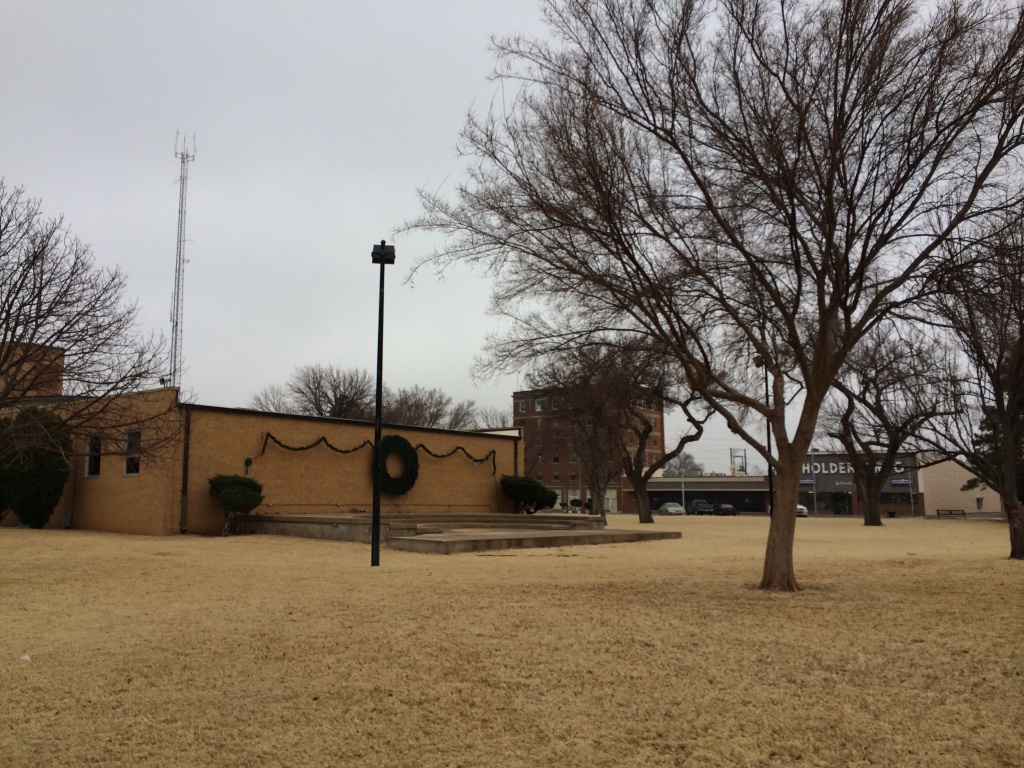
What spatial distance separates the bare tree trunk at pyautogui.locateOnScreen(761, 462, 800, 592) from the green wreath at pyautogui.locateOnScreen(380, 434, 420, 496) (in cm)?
1783

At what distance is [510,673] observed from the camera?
19.9ft

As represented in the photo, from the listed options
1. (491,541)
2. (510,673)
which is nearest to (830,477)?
(491,541)

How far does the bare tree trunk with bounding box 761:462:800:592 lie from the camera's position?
10.3 metres

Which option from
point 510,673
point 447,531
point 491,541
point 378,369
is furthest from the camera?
point 447,531

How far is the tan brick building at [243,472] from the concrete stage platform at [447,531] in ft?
5.03

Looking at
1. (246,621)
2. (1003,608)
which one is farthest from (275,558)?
(1003,608)

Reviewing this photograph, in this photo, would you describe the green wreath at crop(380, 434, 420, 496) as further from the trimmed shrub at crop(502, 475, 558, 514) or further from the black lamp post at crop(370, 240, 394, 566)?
the black lamp post at crop(370, 240, 394, 566)

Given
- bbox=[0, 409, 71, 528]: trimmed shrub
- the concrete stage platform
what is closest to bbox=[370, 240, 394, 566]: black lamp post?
the concrete stage platform

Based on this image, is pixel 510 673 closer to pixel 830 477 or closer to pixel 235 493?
pixel 235 493

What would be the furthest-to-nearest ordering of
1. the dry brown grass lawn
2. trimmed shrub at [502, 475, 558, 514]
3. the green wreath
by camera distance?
trimmed shrub at [502, 475, 558, 514] < the green wreath < the dry brown grass lawn

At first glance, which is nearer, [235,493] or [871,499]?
[235,493]

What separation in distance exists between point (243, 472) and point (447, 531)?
6.11m

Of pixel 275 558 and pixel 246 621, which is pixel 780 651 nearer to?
pixel 246 621

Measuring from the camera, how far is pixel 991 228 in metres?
9.77
